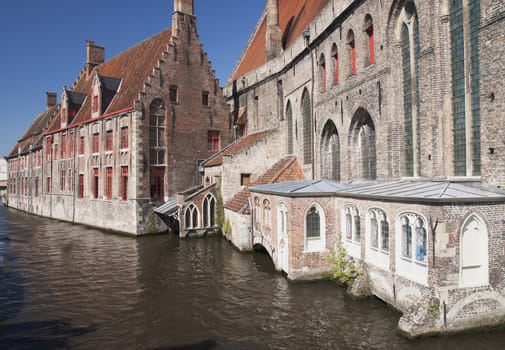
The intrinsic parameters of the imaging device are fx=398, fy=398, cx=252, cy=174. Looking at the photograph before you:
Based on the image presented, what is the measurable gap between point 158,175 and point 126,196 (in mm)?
2172

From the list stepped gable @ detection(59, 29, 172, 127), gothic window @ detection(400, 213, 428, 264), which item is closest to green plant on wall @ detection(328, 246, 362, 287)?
gothic window @ detection(400, 213, 428, 264)

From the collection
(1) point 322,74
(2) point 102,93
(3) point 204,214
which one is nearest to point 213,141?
(3) point 204,214

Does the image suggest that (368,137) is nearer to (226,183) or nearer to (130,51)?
(226,183)

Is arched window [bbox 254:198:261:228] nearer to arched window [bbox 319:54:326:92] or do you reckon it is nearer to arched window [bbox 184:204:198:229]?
arched window [bbox 184:204:198:229]

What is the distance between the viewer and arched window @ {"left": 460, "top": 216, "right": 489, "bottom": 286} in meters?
7.65

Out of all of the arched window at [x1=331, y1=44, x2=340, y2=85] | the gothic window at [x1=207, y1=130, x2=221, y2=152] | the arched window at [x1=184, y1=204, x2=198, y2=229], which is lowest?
the arched window at [x1=184, y1=204, x2=198, y2=229]

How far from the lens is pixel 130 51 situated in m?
29.5

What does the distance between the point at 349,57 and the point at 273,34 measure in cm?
929

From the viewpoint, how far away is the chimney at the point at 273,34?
22.2 meters

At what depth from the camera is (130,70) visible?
87.1 feet

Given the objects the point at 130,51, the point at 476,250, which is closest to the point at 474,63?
the point at 476,250

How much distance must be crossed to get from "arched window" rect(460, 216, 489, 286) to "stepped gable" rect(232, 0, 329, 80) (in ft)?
42.8

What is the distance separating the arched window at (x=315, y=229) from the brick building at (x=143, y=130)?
12.4 metres

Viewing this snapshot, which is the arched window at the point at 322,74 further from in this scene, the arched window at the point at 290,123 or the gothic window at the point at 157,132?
the gothic window at the point at 157,132
